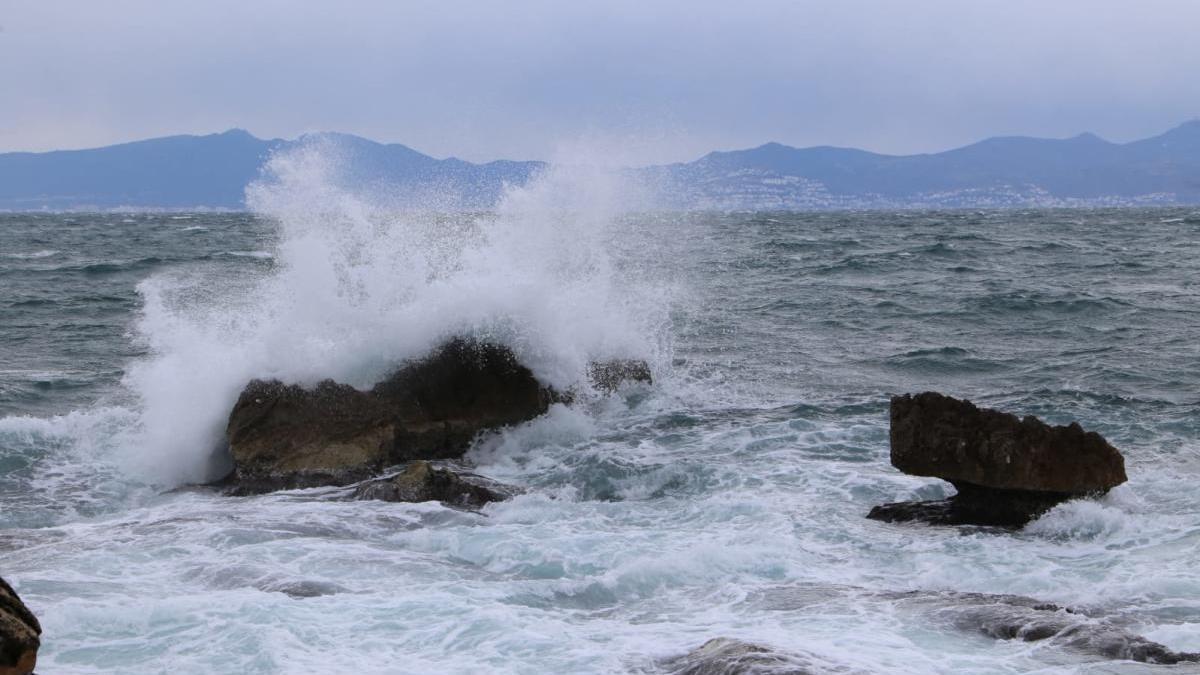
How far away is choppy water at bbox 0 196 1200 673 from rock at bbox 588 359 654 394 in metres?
0.17

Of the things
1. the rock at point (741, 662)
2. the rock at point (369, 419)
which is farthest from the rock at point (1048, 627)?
the rock at point (369, 419)

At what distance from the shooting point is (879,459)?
9859 mm

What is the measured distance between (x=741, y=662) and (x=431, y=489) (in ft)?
12.7

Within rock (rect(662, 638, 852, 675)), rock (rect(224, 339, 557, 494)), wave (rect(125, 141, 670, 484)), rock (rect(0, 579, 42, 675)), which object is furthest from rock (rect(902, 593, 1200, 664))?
wave (rect(125, 141, 670, 484))

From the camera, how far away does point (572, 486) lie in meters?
9.17

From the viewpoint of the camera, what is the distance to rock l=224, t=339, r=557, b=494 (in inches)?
364

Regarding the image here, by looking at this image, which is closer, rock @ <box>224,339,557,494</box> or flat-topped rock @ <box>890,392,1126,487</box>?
flat-topped rock @ <box>890,392,1126,487</box>

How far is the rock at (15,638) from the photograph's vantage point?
3.84 m

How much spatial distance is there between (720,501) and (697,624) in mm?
2613

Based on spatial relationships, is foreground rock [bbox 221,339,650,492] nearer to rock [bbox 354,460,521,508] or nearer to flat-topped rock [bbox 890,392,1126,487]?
rock [bbox 354,460,521,508]

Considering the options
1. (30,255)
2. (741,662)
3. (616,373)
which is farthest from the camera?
(30,255)

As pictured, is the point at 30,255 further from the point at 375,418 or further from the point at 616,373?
the point at 375,418

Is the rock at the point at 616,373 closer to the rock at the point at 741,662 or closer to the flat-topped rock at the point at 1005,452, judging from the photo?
the flat-topped rock at the point at 1005,452

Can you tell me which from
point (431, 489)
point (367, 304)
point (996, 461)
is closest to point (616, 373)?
point (367, 304)
